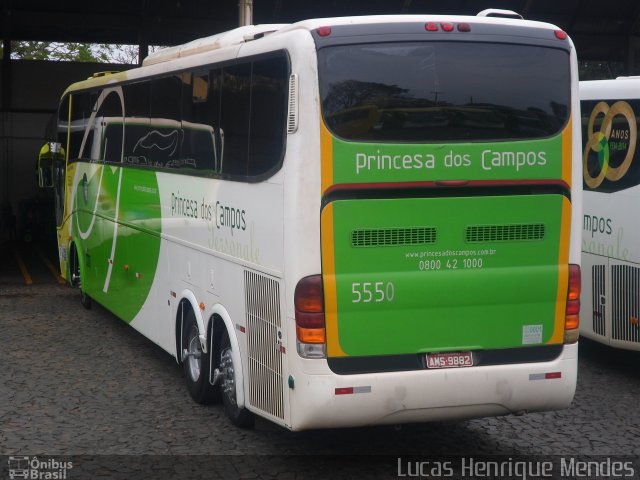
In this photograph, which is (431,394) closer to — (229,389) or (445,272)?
(445,272)

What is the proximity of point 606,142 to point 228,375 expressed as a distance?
4.83m

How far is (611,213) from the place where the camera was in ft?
36.0

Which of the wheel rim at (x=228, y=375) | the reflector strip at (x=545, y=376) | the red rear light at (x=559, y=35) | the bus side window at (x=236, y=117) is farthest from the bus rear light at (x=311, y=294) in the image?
the red rear light at (x=559, y=35)

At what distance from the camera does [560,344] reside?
7.52 meters

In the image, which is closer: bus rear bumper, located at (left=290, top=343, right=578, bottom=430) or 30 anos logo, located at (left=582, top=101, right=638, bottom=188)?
bus rear bumper, located at (left=290, top=343, right=578, bottom=430)

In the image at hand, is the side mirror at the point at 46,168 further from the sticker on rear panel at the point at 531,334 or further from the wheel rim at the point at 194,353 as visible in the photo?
the sticker on rear panel at the point at 531,334

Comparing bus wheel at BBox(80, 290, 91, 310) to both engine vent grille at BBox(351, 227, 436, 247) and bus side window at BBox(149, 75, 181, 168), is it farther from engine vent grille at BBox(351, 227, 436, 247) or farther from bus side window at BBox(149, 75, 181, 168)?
engine vent grille at BBox(351, 227, 436, 247)

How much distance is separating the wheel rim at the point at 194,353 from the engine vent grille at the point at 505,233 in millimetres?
3175

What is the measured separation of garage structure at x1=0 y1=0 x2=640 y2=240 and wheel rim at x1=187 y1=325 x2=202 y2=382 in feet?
63.4

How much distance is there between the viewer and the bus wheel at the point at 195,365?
9.30m

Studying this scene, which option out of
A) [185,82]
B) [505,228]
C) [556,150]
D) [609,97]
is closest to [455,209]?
[505,228]

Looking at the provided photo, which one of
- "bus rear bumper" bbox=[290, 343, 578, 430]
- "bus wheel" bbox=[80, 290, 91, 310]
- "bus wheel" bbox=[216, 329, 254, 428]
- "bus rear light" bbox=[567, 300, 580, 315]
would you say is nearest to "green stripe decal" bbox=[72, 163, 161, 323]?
"bus wheel" bbox=[80, 290, 91, 310]

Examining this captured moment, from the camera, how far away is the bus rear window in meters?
7.04

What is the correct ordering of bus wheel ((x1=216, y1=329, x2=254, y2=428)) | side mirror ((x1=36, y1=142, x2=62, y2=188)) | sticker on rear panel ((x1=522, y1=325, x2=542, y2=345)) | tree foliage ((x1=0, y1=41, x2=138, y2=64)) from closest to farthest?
sticker on rear panel ((x1=522, y1=325, x2=542, y2=345)) < bus wheel ((x1=216, y1=329, x2=254, y2=428)) < side mirror ((x1=36, y1=142, x2=62, y2=188)) < tree foliage ((x1=0, y1=41, x2=138, y2=64))
